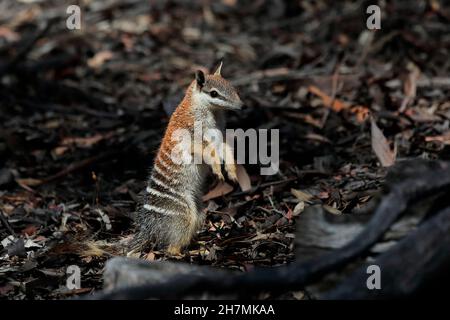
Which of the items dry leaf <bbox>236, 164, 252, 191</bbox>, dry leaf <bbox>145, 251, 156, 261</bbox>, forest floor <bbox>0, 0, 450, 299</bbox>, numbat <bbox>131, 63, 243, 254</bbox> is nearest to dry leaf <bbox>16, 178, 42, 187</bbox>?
forest floor <bbox>0, 0, 450, 299</bbox>

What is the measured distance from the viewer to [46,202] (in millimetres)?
6305

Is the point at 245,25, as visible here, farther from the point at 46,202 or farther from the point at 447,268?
the point at 447,268

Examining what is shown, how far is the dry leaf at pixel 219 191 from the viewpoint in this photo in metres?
6.09

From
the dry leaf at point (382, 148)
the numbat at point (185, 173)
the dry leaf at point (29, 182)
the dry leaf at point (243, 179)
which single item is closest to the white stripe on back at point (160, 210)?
the numbat at point (185, 173)

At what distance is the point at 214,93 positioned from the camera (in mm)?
5641

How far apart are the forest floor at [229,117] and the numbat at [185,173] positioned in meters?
0.18

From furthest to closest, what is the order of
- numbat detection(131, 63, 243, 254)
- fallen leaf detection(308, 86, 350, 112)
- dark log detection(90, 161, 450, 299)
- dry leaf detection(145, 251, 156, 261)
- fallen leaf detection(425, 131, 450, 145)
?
1. fallen leaf detection(308, 86, 350, 112)
2. fallen leaf detection(425, 131, 450, 145)
3. numbat detection(131, 63, 243, 254)
4. dry leaf detection(145, 251, 156, 261)
5. dark log detection(90, 161, 450, 299)

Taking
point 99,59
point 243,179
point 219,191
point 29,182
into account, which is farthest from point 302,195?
point 99,59

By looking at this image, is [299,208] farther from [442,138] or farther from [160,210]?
[442,138]

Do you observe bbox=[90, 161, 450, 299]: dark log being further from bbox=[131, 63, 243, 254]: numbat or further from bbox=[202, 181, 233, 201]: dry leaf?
bbox=[202, 181, 233, 201]: dry leaf

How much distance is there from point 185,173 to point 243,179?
2.39 feet

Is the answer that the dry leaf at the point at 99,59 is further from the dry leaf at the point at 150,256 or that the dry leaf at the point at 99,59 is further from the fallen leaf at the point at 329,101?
the dry leaf at the point at 150,256

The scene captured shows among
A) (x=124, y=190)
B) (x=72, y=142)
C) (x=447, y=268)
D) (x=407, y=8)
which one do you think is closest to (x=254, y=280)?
(x=447, y=268)

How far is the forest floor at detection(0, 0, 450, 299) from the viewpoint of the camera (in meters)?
5.35
